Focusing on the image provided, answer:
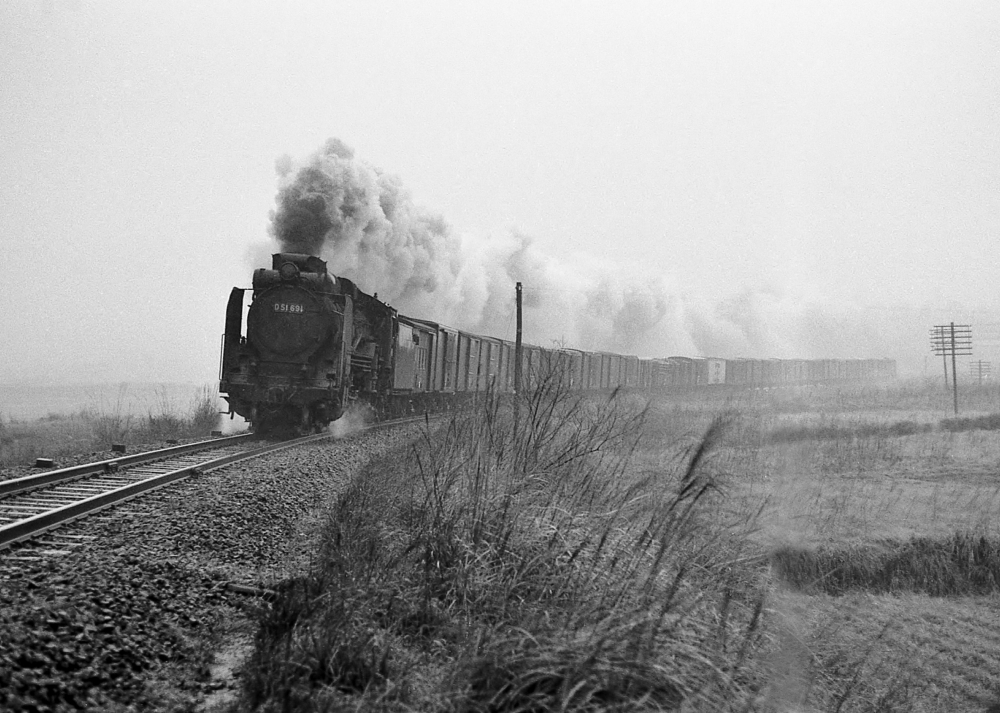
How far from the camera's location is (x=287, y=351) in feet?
50.0

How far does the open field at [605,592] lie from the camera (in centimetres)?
326

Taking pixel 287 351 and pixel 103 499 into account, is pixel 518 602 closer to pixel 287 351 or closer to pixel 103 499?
pixel 103 499

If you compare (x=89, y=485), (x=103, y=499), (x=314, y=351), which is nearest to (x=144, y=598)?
(x=103, y=499)

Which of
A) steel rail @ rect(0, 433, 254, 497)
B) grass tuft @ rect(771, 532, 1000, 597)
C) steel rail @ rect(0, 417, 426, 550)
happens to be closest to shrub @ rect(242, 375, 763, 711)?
steel rail @ rect(0, 417, 426, 550)

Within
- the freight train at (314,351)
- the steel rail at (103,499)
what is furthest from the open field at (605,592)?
the freight train at (314,351)

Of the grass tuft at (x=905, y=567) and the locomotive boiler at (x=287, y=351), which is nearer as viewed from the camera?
the grass tuft at (x=905, y=567)

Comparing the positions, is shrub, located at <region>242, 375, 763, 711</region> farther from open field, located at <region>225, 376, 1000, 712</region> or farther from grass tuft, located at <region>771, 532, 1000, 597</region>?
grass tuft, located at <region>771, 532, 1000, 597</region>

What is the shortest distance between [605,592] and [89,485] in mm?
6807

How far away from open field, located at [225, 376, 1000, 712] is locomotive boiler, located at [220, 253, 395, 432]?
537 centimetres

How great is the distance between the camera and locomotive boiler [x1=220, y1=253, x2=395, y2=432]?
593 inches

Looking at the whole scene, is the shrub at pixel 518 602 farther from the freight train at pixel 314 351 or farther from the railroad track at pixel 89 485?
the freight train at pixel 314 351

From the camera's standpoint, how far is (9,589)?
13.9 feet

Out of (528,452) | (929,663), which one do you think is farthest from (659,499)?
(929,663)

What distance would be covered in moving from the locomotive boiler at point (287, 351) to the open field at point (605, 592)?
537 cm
